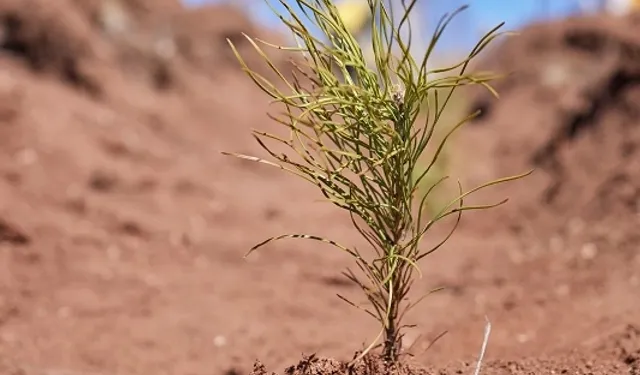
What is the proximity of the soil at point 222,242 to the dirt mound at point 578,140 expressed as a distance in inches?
1.4

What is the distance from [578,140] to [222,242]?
455 centimetres

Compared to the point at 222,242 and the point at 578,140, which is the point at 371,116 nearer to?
the point at 222,242

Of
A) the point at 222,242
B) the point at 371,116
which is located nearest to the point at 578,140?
the point at 222,242

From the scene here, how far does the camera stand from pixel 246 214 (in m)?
7.48

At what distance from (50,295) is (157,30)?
33.7 ft

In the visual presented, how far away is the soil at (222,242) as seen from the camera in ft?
11.7

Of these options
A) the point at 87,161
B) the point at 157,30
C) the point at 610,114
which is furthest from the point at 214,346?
the point at 157,30

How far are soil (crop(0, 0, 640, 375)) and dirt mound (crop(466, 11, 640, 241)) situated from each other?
0.04m

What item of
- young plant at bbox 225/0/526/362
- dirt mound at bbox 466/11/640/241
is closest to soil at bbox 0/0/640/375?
dirt mound at bbox 466/11/640/241

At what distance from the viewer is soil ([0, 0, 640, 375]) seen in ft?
11.7

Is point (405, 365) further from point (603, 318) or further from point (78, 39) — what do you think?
point (78, 39)

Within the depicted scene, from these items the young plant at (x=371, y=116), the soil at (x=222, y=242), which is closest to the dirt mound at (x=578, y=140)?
the soil at (x=222, y=242)

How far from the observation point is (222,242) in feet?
20.1

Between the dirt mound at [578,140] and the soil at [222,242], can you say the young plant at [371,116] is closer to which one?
the soil at [222,242]
